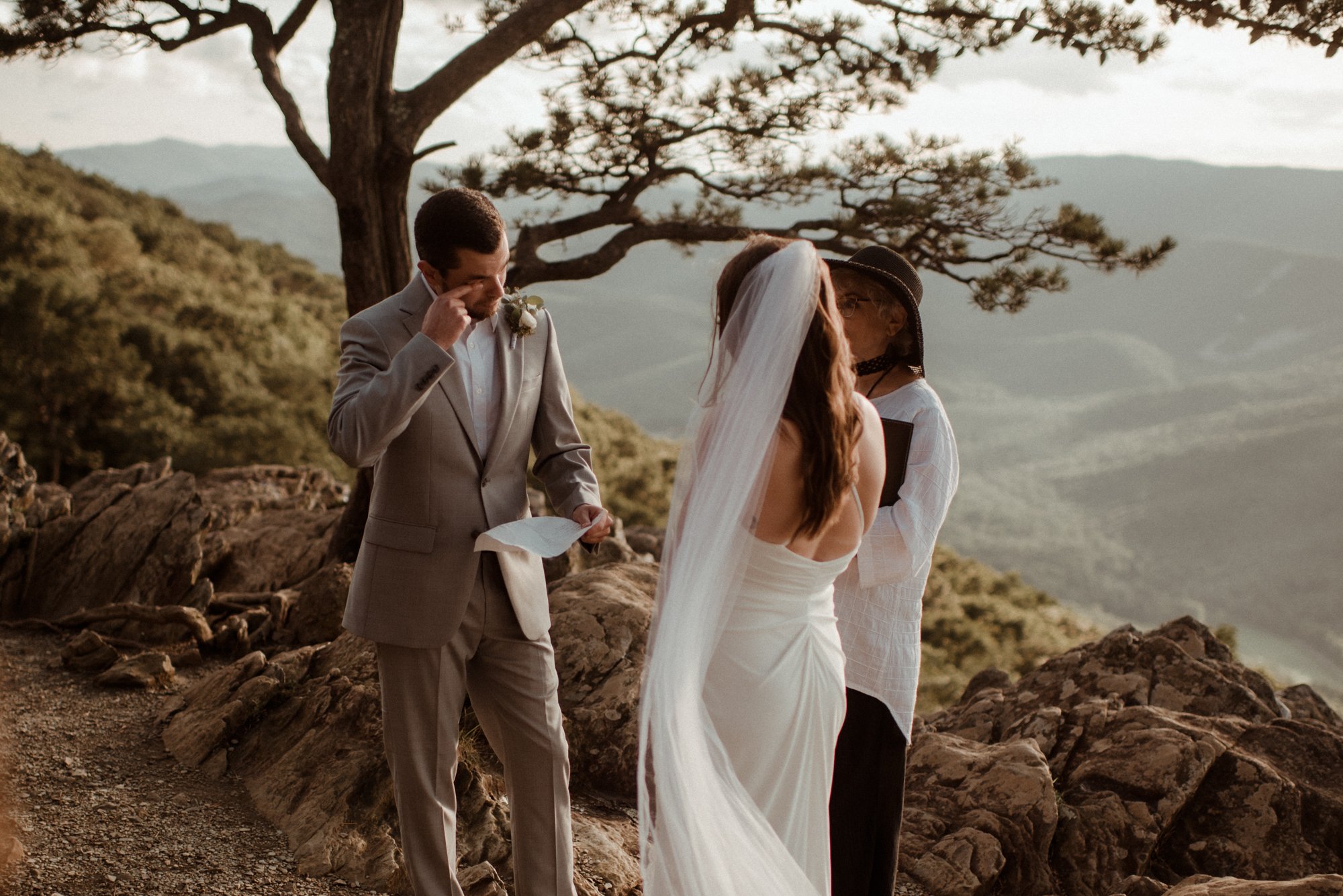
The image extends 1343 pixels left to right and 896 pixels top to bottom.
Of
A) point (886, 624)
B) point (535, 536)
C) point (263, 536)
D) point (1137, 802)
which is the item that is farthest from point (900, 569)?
point (263, 536)

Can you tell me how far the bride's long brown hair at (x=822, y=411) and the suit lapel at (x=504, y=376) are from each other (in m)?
0.69

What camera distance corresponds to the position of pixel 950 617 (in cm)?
2056

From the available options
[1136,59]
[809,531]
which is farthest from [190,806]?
[1136,59]

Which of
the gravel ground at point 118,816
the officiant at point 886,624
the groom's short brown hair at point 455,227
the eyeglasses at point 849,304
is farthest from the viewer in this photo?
the gravel ground at point 118,816

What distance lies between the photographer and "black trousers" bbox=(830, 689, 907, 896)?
8.84 feet

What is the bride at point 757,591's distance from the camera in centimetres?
207

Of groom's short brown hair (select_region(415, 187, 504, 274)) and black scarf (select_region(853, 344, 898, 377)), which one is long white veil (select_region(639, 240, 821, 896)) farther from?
black scarf (select_region(853, 344, 898, 377))

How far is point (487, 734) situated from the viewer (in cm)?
258

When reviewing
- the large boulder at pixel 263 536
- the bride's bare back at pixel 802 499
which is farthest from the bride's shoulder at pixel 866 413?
the large boulder at pixel 263 536

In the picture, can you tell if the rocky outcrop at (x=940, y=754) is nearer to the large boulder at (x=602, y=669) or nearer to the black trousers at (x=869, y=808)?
the large boulder at (x=602, y=669)

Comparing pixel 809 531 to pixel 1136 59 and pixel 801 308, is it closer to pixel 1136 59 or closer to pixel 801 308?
pixel 801 308

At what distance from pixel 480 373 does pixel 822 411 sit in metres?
0.95

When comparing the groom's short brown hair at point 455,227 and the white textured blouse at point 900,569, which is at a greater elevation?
the groom's short brown hair at point 455,227

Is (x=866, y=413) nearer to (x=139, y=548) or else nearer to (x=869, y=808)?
(x=869, y=808)
